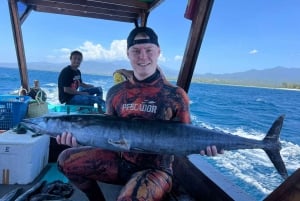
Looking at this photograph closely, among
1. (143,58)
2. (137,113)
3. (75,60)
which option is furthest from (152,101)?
(75,60)

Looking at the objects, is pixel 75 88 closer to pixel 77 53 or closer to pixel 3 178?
pixel 77 53

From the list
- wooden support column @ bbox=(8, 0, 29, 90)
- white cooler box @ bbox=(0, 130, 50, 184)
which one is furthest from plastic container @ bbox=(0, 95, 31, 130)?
wooden support column @ bbox=(8, 0, 29, 90)

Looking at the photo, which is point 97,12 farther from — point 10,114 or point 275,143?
point 275,143

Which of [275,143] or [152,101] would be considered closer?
[275,143]

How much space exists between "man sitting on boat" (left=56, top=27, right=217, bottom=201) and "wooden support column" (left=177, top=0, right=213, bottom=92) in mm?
1252

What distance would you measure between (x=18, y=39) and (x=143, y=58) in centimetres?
416

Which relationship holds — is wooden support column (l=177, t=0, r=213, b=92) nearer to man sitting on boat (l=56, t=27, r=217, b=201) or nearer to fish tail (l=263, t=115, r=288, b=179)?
man sitting on boat (l=56, t=27, r=217, b=201)

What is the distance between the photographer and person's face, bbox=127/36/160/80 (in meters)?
2.17

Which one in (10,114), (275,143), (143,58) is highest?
(143,58)

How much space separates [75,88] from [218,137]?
15.1ft

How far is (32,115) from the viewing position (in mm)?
3764

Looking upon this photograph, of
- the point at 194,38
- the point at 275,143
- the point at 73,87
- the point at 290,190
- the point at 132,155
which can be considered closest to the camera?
the point at 290,190

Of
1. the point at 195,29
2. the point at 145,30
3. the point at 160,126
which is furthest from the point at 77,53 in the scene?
the point at 160,126

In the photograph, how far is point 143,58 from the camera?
2.17 metres
